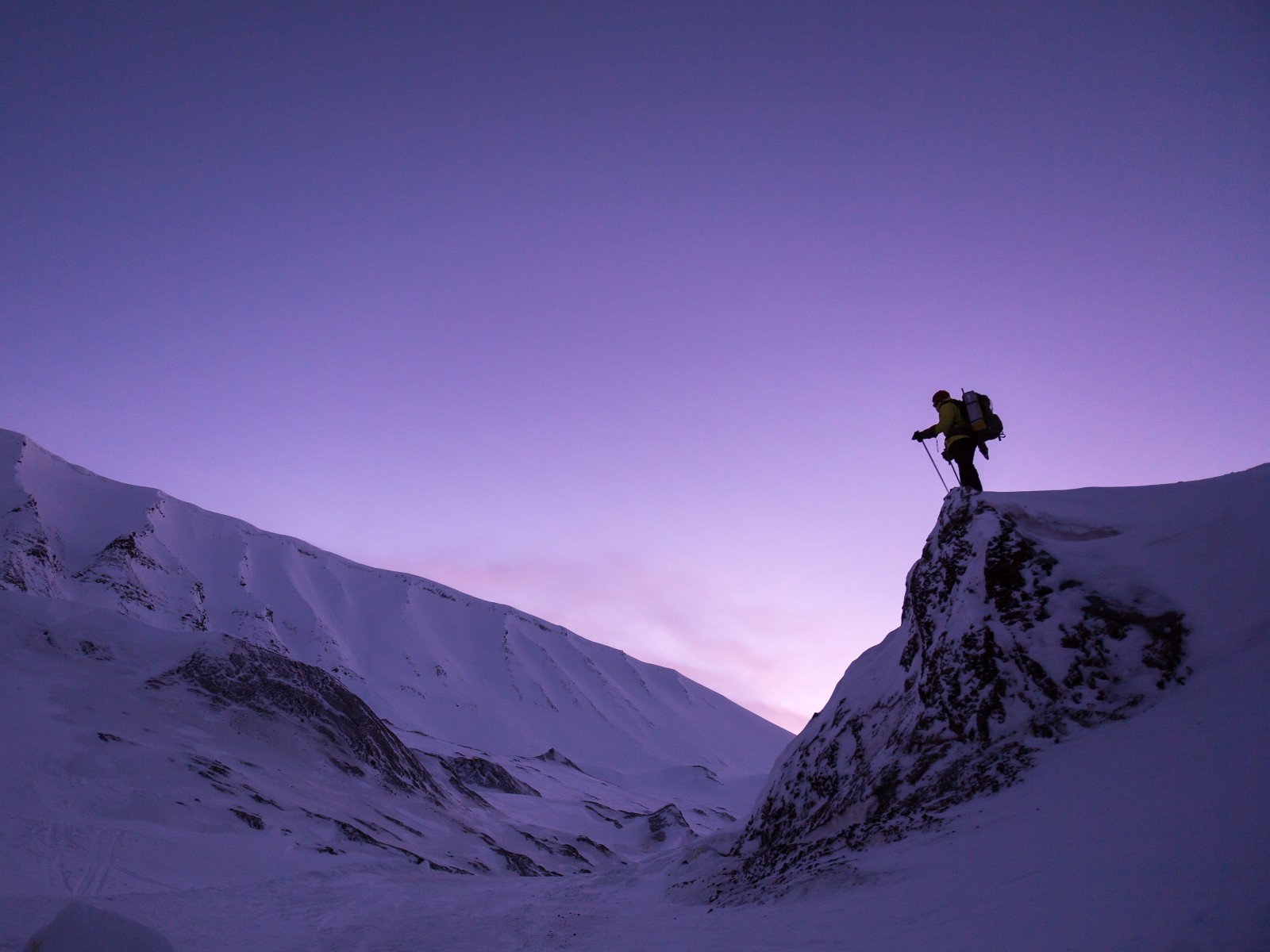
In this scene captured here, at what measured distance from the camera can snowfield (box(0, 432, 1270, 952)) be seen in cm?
568

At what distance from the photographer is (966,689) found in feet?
32.9

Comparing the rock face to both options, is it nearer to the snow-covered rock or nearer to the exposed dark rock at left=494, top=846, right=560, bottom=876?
the snow-covered rock

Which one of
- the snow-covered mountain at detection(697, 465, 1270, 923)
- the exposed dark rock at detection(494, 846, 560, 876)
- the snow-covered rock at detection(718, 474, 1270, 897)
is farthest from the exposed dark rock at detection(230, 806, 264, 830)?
the snow-covered rock at detection(718, 474, 1270, 897)

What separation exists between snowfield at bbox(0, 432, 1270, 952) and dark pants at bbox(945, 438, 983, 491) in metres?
0.59

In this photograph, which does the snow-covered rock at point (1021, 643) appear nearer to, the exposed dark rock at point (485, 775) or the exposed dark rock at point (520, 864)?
the exposed dark rock at point (520, 864)

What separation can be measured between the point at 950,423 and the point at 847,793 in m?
6.50

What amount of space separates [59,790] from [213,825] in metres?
3.86

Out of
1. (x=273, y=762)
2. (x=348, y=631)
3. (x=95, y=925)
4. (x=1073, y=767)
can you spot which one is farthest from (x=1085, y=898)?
(x=348, y=631)

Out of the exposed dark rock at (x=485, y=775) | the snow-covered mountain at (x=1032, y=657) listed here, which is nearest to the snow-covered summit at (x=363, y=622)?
the exposed dark rock at (x=485, y=775)

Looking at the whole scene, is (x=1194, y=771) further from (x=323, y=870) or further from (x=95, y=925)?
(x=323, y=870)

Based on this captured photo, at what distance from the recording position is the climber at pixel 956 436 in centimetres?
1261

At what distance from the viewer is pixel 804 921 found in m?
7.56

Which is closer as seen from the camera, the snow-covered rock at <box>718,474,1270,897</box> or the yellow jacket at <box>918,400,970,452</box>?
the snow-covered rock at <box>718,474,1270,897</box>

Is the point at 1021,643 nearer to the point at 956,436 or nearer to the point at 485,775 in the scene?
the point at 956,436
